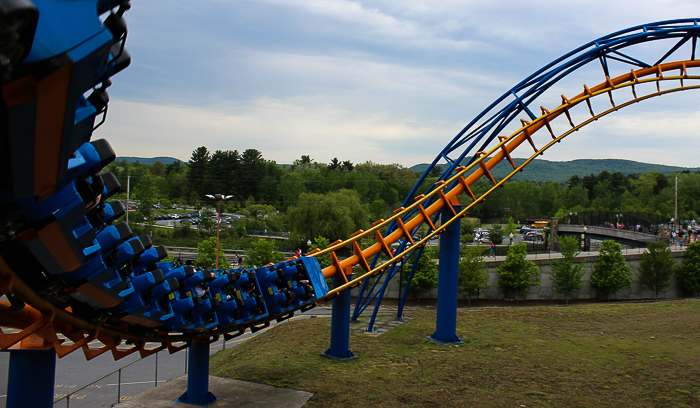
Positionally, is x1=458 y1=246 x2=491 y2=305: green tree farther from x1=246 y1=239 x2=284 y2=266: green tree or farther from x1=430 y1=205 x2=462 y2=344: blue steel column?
x1=430 y1=205 x2=462 y2=344: blue steel column

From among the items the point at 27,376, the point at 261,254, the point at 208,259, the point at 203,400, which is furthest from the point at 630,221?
the point at 27,376

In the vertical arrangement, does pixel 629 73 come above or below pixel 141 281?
above

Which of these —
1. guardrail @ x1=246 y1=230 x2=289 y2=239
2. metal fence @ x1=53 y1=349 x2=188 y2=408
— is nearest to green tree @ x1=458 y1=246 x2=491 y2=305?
metal fence @ x1=53 y1=349 x2=188 y2=408

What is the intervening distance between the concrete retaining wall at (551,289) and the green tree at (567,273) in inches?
37.8

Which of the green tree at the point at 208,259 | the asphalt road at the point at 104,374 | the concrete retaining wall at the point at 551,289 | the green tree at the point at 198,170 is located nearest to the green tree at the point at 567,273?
the concrete retaining wall at the point at 551,289

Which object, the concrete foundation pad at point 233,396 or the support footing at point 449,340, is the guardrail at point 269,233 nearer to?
the support footing at point 449,340

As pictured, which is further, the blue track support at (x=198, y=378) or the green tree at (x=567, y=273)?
the green tree at (x=567, y=273)

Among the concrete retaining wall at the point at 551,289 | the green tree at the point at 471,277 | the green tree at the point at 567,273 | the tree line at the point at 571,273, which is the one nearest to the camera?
the green tree at the point at 471,277

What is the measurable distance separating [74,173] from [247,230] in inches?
2474

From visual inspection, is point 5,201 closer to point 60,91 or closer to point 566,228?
point 60,91

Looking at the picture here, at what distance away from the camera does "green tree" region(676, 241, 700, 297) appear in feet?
115

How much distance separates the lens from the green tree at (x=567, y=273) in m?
33.5

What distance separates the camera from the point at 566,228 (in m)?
64.1

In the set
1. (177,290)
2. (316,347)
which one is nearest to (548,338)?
(316,347)
